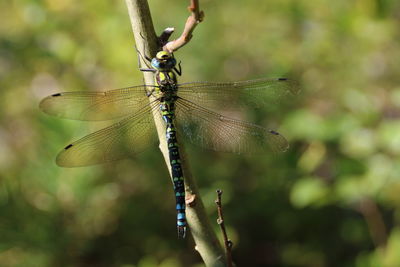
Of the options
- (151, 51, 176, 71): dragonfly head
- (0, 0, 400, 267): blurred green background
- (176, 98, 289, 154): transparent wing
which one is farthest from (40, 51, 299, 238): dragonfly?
(0, 0, 400, 267): blurred green background

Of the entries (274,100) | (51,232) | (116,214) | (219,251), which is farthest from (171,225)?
(219,251)

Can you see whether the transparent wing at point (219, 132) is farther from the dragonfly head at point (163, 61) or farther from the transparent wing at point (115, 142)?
the dragonfly head at point (163, 61)

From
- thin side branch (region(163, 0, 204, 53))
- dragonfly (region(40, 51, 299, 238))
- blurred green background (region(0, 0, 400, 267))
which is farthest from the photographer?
blurred green background (region(0, 0, 400, 267))

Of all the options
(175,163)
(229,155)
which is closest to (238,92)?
(175,163)

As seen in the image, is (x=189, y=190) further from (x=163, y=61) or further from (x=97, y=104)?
(x=97, y=104)

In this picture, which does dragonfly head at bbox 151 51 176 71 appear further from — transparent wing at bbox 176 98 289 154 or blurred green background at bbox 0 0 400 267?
blurred green background at bbox 0 0 400 267

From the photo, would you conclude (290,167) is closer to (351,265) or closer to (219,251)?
(351,265)

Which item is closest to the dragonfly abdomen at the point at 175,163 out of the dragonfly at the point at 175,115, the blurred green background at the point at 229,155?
the dragonfly at the point at 175,115
